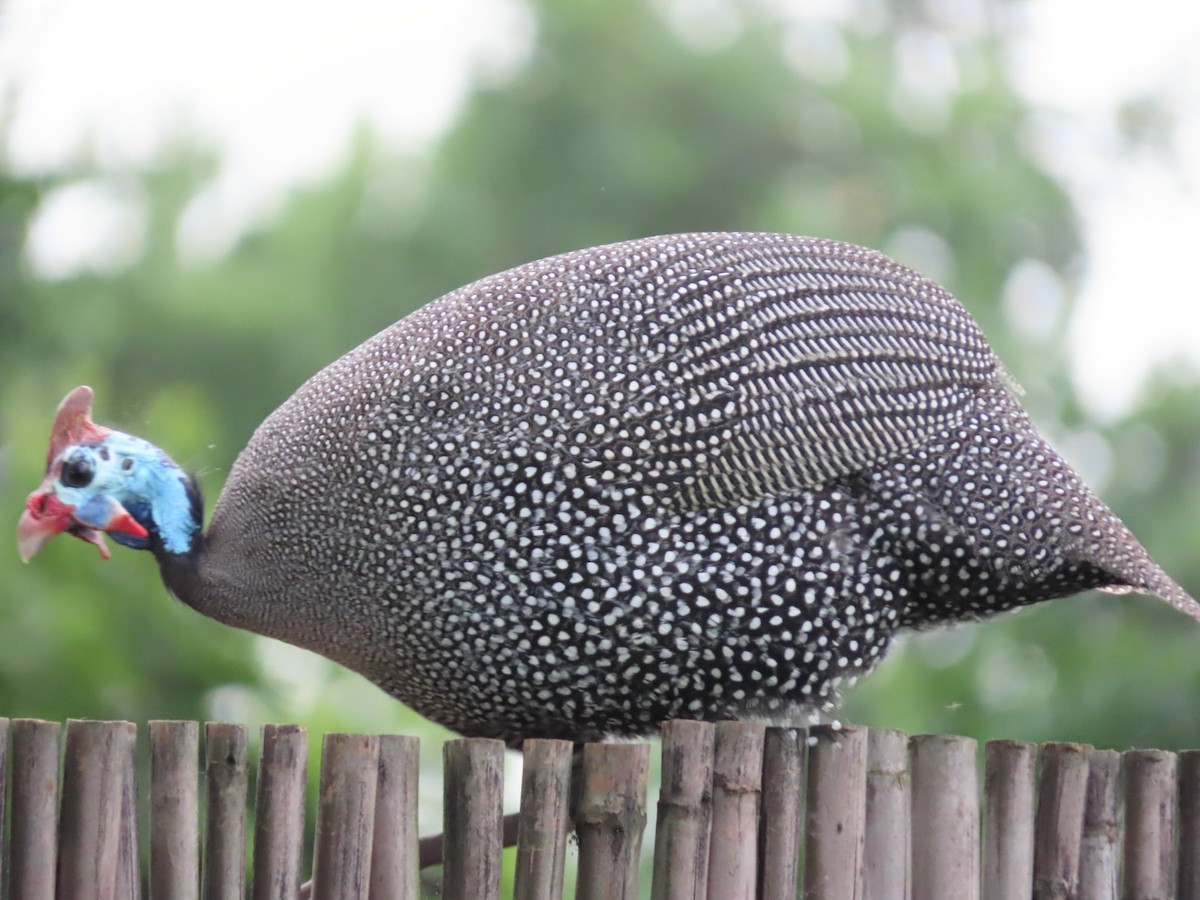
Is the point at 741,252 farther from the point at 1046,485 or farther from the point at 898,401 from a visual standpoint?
the point at 1046,485

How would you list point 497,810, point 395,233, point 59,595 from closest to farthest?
point 497,810, point 59,595, point 395,233

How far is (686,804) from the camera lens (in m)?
2.60

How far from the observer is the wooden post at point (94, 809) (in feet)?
7.90

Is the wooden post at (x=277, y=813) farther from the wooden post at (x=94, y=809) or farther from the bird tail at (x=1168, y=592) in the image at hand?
the bird tail at (x=1168, y=592)

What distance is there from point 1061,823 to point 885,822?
38cm

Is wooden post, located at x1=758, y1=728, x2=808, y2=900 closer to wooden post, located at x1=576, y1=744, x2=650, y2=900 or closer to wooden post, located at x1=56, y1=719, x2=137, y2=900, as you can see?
wooden post, located at x1=576, y1=744, x2=650, y2=900

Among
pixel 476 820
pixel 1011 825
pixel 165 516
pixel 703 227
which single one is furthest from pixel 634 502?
pixel 703 227

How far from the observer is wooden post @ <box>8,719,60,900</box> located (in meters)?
2.40

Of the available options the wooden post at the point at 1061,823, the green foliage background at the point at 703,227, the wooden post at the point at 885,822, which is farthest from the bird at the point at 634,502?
the green foliage background at the point at 703,227

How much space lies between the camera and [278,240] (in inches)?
560

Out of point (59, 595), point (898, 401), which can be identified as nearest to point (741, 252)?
point (898, 401)

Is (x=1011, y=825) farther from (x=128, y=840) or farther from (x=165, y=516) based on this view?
(x=165, y=516)

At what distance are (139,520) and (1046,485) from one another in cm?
188

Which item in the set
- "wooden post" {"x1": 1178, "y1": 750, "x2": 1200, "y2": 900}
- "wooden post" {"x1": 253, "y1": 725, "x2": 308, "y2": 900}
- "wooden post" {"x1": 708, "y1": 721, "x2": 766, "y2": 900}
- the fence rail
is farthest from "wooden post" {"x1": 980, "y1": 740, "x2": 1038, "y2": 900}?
"wooden post" {"x1": 253, "y1": 725, "x2": 308, "y2": 900}
